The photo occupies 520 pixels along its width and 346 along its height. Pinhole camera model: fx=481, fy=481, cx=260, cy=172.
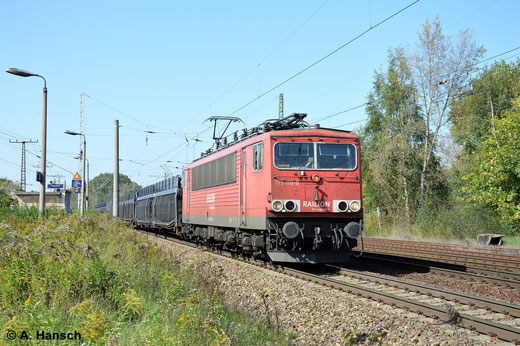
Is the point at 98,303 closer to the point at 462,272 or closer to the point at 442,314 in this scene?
the point at 442,314

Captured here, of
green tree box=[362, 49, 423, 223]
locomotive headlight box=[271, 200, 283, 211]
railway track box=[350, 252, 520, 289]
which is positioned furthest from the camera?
green tree box=[362, 49, 423, 223]

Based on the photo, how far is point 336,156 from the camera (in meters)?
12.7

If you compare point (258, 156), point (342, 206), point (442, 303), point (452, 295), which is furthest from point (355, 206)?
point (442, 303)

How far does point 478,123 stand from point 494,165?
20.2 metres

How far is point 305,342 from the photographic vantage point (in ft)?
21.5

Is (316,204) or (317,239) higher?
(316,204)

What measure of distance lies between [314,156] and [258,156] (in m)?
1.49

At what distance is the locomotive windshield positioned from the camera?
12.3 m

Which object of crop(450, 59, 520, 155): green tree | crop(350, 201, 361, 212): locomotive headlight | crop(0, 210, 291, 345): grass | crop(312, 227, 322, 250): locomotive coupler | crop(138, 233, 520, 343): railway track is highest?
crop(450, 59, 520, 155): green tree

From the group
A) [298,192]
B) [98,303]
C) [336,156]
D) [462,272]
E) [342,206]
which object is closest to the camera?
[98,303]

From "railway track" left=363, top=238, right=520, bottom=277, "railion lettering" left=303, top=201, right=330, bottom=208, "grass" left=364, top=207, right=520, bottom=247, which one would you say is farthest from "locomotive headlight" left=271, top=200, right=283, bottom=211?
"grass" left=364, top=207, right=520, bottom=247

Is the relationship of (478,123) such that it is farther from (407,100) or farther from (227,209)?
(227,209)

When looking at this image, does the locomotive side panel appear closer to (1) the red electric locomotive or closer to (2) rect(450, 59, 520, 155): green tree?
(1) the red electric locomotive

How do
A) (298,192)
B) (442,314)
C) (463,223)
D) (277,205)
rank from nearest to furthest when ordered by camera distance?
(442,314), (277,205), (298,192), (463,223)
